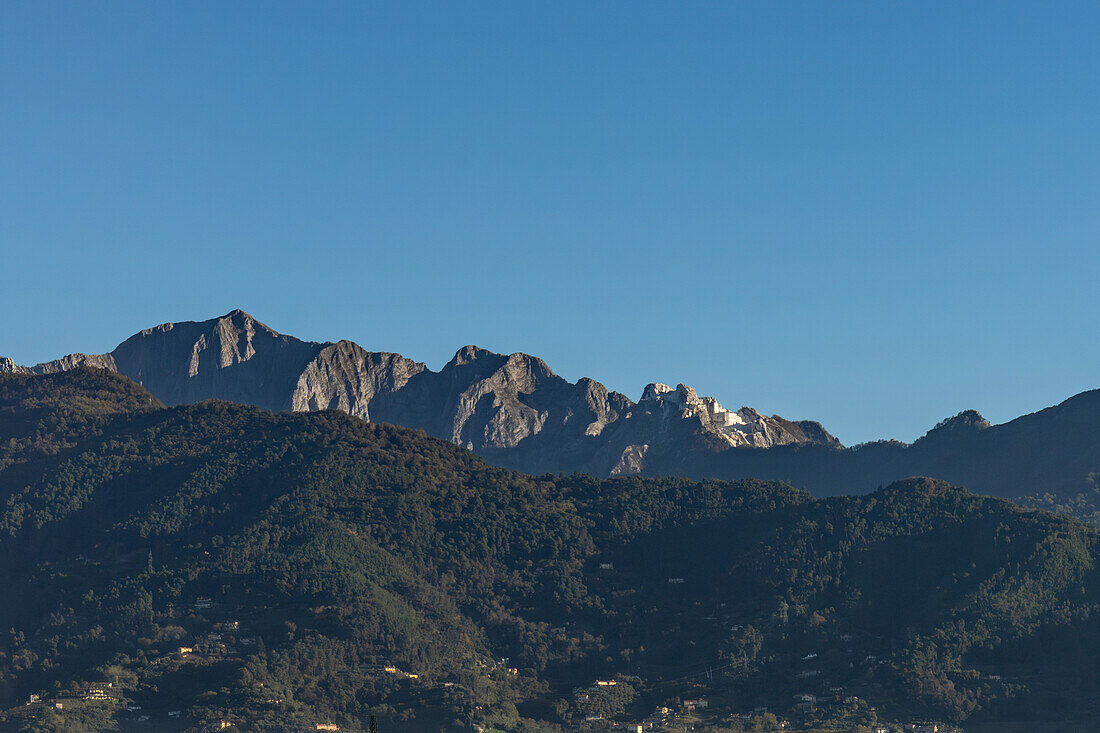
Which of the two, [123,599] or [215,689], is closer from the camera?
[215,689]

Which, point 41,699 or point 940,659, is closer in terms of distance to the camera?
point 41,699

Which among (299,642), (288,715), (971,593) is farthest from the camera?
(971,593)

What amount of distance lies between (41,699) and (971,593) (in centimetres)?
9294

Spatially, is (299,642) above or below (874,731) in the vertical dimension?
above

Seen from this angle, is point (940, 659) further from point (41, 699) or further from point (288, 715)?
point (41, 699)

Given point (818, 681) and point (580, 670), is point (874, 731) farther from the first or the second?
point (580, 670)

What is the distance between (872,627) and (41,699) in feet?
273

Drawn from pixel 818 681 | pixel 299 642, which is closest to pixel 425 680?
pixel 299 642

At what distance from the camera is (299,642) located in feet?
613

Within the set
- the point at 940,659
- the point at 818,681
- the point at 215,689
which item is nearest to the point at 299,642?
the point at 215,689

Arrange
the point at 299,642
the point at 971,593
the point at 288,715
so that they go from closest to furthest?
the point at 288,715
the point at 299,642
the point at 971,593

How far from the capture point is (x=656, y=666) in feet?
648

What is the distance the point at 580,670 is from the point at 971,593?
41085 millimetres

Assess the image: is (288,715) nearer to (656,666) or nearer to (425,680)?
(425,680)
